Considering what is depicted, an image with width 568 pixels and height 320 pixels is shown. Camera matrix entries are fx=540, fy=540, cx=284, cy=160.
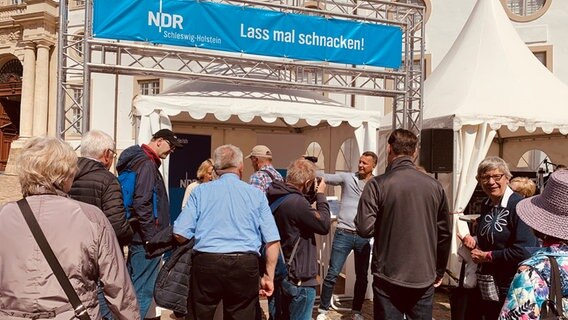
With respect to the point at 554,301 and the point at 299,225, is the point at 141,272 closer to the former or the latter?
the point at 299,225

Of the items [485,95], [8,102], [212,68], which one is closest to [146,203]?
[212,68]

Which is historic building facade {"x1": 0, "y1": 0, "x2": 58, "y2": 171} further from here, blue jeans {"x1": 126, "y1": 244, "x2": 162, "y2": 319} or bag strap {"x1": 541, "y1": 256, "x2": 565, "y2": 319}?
bag strap {"x1": 541, "y1": 256, "x2": 565, "y2": 319}

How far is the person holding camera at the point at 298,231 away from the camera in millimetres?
4099

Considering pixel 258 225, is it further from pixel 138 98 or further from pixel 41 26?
pixel 41 26

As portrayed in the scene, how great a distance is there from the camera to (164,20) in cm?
753

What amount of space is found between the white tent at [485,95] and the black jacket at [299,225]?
348 centimetres

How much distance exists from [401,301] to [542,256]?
5.55ft

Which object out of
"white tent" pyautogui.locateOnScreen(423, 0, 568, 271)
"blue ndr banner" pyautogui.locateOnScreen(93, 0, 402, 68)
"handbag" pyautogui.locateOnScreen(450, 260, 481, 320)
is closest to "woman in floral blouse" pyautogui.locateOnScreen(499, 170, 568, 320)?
"handbag" pyautogui.locateOnScreen(450, 260, 481, 320)

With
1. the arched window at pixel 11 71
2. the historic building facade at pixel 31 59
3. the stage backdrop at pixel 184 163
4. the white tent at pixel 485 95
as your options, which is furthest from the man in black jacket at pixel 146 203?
the arched window at pixel 11 71

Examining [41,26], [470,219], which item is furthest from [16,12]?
[470,219]

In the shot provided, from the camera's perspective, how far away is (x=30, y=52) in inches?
951

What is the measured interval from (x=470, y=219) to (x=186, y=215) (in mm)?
2184

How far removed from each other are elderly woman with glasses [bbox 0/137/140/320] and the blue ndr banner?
5.47 m

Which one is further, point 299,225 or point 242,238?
point 299,225
